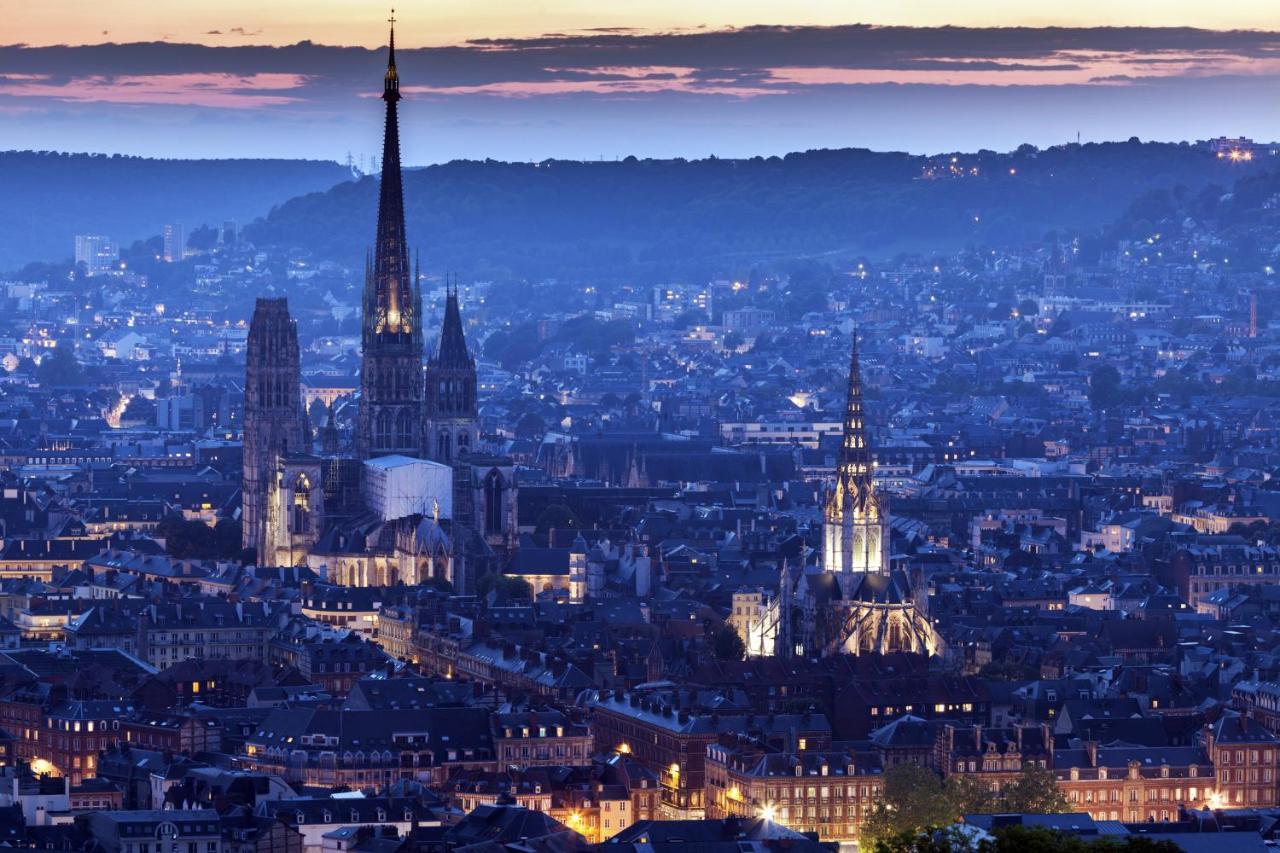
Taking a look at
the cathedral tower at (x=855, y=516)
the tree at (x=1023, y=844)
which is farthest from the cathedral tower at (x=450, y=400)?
the tree at (x=1023, y=844)

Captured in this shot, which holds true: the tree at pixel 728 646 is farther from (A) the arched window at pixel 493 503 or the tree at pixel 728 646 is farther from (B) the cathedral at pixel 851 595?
(A) the arched window at pixel 493 503

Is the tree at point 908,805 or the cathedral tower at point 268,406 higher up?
the cathedral tower at point 268,406

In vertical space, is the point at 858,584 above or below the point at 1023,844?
above

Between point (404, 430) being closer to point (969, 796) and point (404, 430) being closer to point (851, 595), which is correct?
point (851, 595)

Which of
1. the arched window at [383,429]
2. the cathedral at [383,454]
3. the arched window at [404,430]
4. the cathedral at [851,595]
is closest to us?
the cathedral at [851,595]

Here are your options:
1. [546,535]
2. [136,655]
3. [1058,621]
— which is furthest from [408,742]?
[546,535]

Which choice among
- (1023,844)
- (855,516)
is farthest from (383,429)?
(1023,844)

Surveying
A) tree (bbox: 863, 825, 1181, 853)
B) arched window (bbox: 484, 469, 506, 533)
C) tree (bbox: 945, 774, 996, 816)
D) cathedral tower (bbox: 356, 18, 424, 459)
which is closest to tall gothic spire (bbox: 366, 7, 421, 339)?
cathedral tower (bbox: 356, 18, 424, 459)
